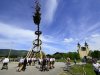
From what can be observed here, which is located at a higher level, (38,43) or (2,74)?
(38,43)

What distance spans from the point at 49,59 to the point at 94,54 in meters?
82.7

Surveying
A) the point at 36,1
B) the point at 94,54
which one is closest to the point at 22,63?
the point at 36,1

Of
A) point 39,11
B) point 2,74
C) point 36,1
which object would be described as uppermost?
point 36,1

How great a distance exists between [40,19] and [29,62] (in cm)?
1261

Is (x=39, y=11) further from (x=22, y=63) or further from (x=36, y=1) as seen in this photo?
(x=22, y=63)

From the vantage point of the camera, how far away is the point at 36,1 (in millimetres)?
47625

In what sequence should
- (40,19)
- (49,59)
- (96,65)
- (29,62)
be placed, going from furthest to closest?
(40,19)
(29,62)
(49,59)
(96,65)

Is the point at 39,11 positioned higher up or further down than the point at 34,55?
higher up

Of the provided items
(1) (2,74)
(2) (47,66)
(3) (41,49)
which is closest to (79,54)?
(3) (41,49)

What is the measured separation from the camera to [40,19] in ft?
150

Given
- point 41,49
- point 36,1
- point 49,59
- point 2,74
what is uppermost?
point 36,1

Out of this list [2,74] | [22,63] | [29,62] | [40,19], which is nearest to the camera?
[2,74]

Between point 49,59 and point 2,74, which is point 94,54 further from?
point 2,74

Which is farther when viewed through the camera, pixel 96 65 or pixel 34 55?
pixel 34 55
